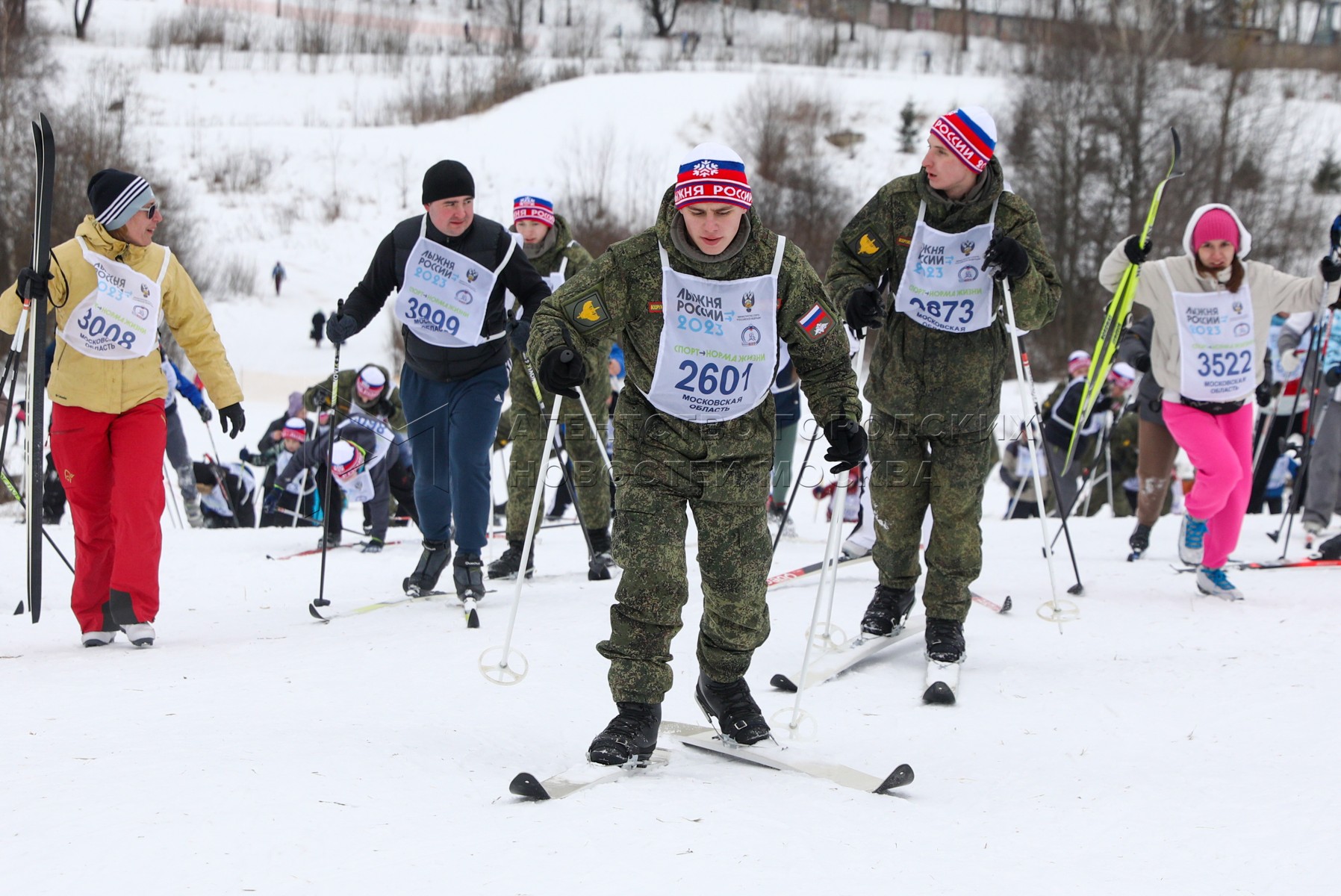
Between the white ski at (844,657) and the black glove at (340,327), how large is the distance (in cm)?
256

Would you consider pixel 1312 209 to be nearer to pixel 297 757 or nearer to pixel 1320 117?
pixel 1320 117

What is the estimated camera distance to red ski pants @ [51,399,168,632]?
4969mm

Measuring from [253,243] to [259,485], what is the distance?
19.8m

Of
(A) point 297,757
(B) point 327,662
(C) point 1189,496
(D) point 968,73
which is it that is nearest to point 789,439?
(C) point 1189,496

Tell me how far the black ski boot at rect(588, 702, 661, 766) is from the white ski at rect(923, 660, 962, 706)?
138cm

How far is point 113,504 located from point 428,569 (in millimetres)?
1693

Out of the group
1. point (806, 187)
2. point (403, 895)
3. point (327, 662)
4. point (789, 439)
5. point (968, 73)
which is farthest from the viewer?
point (968, 73)

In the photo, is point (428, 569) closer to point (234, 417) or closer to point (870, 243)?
point (234, 417)

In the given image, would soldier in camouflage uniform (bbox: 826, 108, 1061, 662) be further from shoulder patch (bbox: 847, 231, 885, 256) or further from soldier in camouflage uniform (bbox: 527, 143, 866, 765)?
soldier in camouflage uniform (bbox: 527, 143, 866, 765)

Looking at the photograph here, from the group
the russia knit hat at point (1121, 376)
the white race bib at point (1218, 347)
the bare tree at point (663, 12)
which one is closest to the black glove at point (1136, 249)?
the white race bib at point (1218, 347)

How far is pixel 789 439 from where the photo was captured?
9141 millimetres

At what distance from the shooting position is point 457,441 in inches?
229

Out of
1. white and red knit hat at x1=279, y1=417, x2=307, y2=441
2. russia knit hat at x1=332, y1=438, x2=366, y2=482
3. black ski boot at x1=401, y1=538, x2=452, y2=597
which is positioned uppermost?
black ski boot at x1=401, y1=538, x2=452, y2=597

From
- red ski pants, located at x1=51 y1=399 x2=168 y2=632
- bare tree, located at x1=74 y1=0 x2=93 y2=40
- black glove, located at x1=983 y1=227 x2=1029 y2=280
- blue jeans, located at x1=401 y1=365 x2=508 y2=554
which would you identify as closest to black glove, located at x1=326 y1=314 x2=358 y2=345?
blue jeans, located at x1=401 y1=365 x2=508 y2=554
